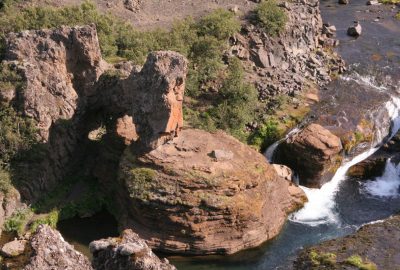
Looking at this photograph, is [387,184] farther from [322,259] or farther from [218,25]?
[218,25]

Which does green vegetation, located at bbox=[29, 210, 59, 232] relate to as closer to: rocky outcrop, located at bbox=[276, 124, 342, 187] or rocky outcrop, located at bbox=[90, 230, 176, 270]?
rocky outcrop, located at bbox=[276, 124, 342, 187]

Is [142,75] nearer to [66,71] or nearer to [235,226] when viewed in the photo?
[66,71]

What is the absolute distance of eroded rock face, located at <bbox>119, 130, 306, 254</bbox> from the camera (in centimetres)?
3119

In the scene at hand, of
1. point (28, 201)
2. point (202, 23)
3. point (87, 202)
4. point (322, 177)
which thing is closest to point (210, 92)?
point (202, 23)

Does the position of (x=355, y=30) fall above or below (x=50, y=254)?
below

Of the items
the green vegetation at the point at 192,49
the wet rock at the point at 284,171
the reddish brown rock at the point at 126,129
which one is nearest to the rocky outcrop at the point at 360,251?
the wet rock at the point at 284,171

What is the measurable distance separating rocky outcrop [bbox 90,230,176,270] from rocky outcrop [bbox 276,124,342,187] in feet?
81.3

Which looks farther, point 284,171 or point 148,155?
point 284,171

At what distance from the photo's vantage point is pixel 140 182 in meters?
31.8

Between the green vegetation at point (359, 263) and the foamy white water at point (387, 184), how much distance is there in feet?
33.9

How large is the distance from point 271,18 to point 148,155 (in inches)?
1012

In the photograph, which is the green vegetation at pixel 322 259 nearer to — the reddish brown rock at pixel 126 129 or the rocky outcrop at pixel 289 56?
the reddish brown rock at pixel 126 129

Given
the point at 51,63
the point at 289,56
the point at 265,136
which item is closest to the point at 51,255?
the point at 51,63

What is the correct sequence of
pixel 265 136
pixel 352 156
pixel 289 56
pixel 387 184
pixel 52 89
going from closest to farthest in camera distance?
pixel 52 89, pixel 387 184, pixel 352 156, pixel 265 136, pixel 289 56
